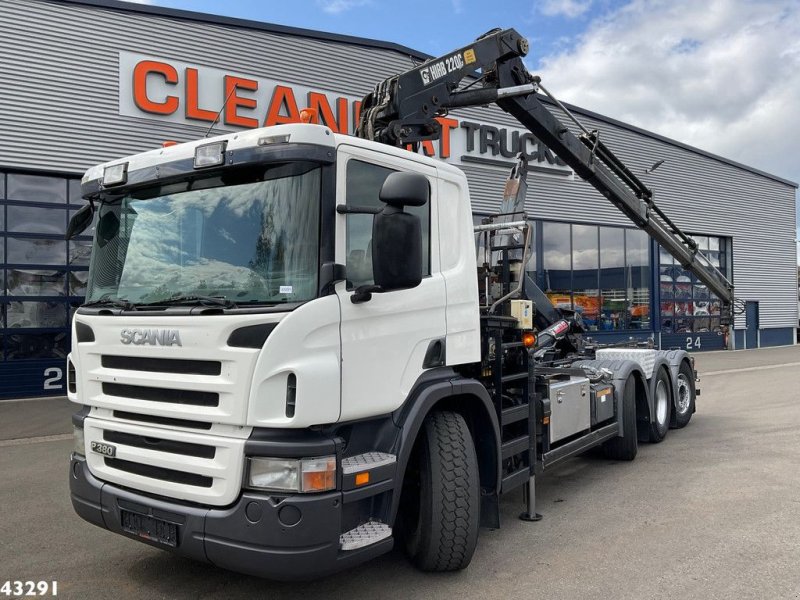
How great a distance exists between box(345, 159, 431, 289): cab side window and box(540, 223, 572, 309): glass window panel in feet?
55.8

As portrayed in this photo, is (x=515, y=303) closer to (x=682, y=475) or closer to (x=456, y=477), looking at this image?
(x=456, y=477)

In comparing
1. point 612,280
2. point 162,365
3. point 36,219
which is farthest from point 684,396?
point 612,280

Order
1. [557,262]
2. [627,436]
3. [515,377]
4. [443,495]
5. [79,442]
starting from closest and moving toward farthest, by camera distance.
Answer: [443,495]
[79,442]
[515,377]
[627,436]
[557,262]

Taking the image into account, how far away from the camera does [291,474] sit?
3102mm

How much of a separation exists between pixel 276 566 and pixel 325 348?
1.07 meters

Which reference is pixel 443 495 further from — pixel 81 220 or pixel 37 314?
pixel 37 314

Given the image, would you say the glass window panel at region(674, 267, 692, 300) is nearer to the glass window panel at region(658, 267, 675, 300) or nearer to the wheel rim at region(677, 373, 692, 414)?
the glass window panel at region(658, 267, 675, 300)

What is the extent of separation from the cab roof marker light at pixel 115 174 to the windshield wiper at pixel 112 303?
708 mm

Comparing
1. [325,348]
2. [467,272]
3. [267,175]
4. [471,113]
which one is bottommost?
[325,348]

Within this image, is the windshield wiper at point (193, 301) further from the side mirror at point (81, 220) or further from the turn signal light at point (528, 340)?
the turn signal light at point (528, 340)

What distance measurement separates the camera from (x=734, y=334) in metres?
26.3

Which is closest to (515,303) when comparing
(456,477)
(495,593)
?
(456,477)

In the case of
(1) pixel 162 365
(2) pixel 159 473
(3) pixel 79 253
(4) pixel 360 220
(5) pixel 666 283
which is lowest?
(2) pixel 159 473

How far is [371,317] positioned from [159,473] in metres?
1.43
